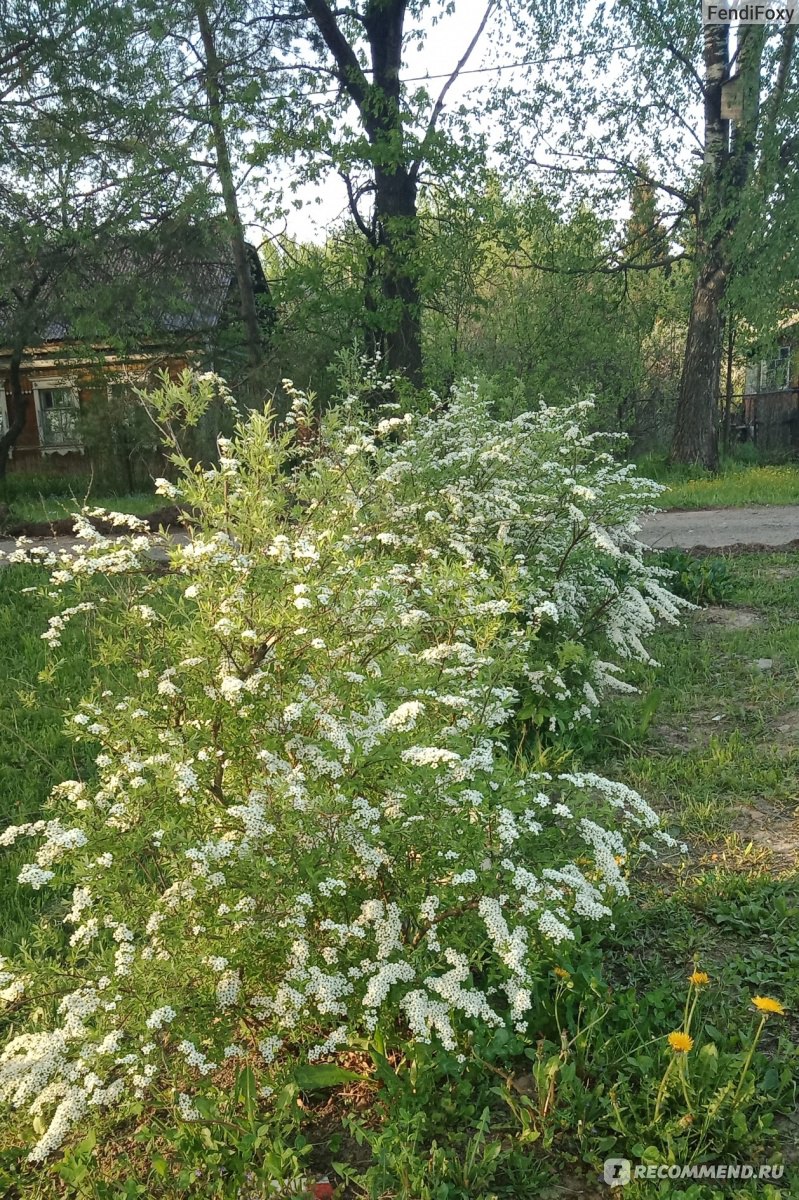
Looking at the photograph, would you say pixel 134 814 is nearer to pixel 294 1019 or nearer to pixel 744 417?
pixel 294 1019

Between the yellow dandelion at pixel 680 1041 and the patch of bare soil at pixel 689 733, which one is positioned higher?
the yellow dandelion at pixel 680 1041

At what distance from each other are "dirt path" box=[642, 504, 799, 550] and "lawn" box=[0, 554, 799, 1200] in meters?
3.83

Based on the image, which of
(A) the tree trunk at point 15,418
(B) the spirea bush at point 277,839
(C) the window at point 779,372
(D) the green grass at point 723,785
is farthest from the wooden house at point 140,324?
(C) the window at point 779,372

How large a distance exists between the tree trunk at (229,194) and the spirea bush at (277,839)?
1119 cm

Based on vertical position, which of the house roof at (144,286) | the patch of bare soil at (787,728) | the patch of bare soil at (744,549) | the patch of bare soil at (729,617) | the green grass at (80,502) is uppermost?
the house roof at (144,286)

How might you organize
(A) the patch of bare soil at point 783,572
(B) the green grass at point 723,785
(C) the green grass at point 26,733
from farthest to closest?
1. (A) the patch of bare soil at point 783,572
2. (C) the green grass at point 26,733
3. (B) the green grass at point 723,785

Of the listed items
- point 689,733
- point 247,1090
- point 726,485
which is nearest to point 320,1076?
point 247,1090

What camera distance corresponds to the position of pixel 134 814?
79.0 inches

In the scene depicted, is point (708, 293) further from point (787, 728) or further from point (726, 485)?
point (787, 728)

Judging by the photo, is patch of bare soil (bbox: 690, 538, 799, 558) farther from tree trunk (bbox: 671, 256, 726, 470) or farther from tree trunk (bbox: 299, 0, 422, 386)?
tree trunk (bbox: 671, 256, 726, 470)

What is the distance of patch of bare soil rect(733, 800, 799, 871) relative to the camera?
10.1 ft

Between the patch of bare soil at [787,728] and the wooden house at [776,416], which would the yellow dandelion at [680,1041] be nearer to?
the patch of bare soil at [787,728]

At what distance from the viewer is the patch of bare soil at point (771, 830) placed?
3.08 m

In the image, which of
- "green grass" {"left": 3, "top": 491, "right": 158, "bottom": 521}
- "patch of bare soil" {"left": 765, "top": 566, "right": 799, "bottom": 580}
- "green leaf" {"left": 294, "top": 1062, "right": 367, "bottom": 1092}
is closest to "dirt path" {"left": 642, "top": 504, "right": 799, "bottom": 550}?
"patch of bare soil" {"left": 765, "top": 566, "right": 799, "bottom": 580}
